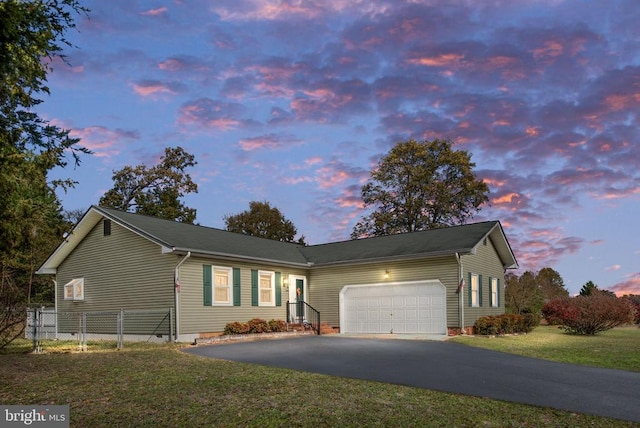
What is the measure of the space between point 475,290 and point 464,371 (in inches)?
448

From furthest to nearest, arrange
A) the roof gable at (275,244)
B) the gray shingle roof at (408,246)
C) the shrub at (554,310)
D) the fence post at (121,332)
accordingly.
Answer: the shrub at (554,310), the gray shingle roof at (408,246), the roof gable at (275,244), the fence post at (121,332)

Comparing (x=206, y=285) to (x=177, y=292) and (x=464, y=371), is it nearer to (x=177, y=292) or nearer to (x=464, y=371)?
(x=177, y=292)

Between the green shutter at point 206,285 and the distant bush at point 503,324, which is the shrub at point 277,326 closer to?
the green shutter at point 206,285

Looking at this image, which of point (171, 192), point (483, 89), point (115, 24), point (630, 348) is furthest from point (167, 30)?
point (171, 192)

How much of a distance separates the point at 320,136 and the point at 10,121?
12.0m

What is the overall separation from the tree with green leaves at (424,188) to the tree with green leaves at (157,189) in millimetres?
14634

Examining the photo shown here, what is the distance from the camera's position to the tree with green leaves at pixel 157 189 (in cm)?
3900

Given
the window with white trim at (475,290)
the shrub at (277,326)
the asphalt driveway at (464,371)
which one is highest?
the window with white trim at (475,290)

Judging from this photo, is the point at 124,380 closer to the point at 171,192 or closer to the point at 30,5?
the point at 30,5

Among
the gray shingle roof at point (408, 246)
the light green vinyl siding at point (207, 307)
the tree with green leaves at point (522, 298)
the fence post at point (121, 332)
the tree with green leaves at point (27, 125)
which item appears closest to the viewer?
the tree with green leaves at point (27, 125)

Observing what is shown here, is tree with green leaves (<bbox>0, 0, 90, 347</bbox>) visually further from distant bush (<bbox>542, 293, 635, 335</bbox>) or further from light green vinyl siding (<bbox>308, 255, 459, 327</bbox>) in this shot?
distant bush (<bbox>542, 293, 635, 335</bbox>)

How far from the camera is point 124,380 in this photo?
31.3ft

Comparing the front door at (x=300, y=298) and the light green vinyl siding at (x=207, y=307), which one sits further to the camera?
the front door at (x=300, y=298)

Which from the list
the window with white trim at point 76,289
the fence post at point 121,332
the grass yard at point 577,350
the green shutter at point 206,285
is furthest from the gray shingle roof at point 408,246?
the window with white trim at point 76,289
